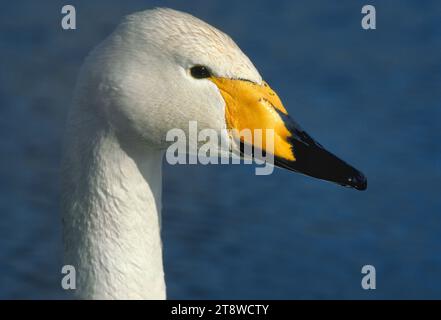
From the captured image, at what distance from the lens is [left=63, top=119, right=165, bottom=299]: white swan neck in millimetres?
4852

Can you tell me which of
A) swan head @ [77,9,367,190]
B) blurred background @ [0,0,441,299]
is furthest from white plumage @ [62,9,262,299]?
blurred background @ [0,0,441,299]

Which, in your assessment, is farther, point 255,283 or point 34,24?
point 34,24

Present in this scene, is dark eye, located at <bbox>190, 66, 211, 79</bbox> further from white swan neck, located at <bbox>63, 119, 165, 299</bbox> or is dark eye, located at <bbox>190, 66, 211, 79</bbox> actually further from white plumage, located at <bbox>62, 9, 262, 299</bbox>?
white swan neck, located at <bbox>63, 119, 165, 299</bbox>

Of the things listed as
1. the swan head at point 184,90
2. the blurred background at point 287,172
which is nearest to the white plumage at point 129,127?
the swan head at point 184,90

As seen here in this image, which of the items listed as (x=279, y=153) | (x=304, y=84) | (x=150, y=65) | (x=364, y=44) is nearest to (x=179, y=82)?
(x=150, y=65)

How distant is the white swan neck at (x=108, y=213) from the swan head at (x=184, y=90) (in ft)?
0.36

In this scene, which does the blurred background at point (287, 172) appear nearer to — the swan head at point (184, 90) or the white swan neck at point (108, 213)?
the white swan neck at point (108, 213)

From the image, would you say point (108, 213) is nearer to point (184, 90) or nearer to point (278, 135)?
point (184, 90)

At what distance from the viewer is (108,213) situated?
4.89m

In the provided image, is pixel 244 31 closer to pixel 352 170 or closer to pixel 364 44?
pixel 364 44

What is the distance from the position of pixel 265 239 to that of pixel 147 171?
4.41 meters

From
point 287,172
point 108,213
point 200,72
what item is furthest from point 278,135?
point 287,172

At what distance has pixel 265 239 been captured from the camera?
9281 millimetres

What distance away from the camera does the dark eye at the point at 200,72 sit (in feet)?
16.0
